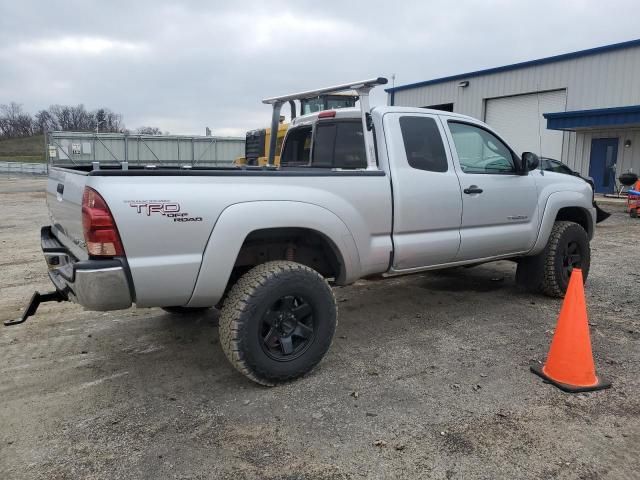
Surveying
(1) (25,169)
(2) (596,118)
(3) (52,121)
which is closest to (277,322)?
(2) (596,118)

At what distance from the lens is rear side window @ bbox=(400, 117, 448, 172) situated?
14.3 feet

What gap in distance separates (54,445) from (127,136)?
1083 inches

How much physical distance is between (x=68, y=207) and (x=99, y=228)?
2.61 feet

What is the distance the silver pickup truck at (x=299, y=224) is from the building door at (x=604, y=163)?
1728 centimetres

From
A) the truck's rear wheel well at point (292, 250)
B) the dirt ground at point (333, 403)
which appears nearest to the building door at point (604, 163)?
the dirt ground at point (333, 403)

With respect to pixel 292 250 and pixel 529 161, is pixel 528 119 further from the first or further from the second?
pixel 292 250

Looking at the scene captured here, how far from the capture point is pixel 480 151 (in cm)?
503

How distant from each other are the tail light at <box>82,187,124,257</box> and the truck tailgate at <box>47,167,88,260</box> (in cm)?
21

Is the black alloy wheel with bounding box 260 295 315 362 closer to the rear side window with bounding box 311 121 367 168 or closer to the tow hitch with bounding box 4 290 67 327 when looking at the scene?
the tow hitch with bounding box 4 290 67 327

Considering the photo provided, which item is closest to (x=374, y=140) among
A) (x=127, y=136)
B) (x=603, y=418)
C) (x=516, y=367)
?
(x=516, y=367)

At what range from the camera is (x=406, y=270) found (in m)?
4.33

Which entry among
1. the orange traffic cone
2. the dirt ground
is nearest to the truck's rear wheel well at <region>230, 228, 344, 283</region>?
the dirt ground

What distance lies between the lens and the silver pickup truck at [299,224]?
10.0 ft

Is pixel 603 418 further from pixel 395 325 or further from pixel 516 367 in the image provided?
pixel 395 325
